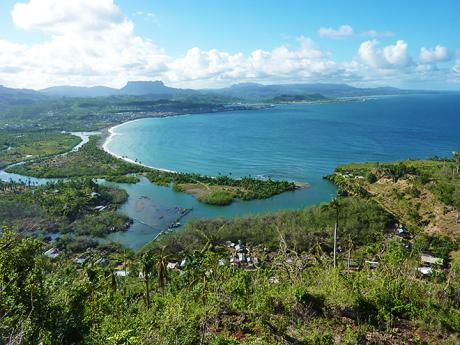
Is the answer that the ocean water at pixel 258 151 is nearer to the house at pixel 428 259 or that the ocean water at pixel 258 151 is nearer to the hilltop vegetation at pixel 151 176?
the hilltop vegetation at pixel 151 176

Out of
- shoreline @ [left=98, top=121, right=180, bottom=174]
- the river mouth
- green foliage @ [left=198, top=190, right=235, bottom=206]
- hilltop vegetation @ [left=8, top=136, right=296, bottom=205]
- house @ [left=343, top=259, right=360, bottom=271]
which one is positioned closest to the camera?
house @ [left=343, top=259, right=360, bottom=271]

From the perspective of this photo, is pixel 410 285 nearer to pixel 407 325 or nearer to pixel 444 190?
pixel 407 325

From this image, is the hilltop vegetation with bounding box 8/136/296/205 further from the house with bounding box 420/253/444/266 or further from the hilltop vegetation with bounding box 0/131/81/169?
the house with bounding box 420/253/444/266

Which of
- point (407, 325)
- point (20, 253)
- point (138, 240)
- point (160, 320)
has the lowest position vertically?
point (138, 240)

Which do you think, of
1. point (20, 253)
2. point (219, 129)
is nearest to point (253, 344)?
point (20, 253)

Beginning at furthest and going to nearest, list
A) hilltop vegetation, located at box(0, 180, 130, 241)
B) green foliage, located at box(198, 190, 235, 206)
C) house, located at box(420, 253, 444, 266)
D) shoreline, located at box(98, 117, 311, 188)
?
shoreline, located at box(98, 117, 311, 188) < green foliage, located at box(198, 190, 235, 206) < hilltop vegetation, located at box(0, 180, 130, 241) < house, located at box(420, 253, 444, 266)

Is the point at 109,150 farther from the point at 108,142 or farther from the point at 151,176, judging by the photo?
the point at 151,176

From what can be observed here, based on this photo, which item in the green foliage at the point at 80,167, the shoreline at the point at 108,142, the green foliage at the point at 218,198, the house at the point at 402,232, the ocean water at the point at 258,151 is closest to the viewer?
the house at the point at 402,232

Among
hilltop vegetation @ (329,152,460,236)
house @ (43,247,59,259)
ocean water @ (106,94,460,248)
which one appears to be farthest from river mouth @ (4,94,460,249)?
house @ (43,247,59,259)

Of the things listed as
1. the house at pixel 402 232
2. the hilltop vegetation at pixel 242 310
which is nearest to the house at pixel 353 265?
the hilltop vegetation at pixel 242 310
